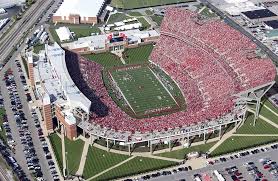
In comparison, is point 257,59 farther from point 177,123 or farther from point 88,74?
point 88,74

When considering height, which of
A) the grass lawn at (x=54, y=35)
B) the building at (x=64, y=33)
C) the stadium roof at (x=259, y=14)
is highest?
the stadium roof at (x=259, y=14)

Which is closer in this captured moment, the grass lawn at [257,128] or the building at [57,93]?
the building at [57,93]

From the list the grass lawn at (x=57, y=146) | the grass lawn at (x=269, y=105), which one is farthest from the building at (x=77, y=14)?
the grass lawn at (x=269, y=105)

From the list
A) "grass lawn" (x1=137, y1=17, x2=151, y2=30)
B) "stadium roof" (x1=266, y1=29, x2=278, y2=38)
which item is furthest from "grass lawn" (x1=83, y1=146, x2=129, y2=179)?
"stadium roof" (x1=266, y1=29, x2=278, y2=38)

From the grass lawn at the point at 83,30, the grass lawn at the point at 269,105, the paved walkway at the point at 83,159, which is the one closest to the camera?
the paved walkway at the point at 83,159

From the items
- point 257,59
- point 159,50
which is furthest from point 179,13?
point 257,59

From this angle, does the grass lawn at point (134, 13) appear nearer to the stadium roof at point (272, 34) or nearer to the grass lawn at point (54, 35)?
the grass lawn at point (54, 35)

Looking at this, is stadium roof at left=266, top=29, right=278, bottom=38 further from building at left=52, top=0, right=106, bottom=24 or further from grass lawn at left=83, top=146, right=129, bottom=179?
grass lawn at left=83, top=146, right=129, bottom=179

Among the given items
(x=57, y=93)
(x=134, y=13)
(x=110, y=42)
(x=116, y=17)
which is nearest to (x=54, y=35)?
(x=110, y=42)
